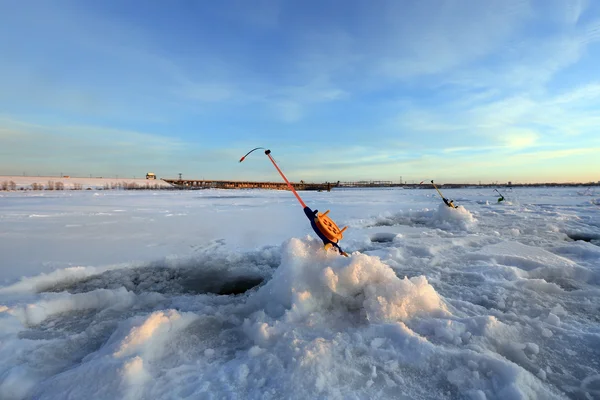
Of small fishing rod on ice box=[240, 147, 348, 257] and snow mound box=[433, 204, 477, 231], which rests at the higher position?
small fishing rod on ice box=[240, 147, 348, 257]

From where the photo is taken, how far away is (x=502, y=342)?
8.57ft

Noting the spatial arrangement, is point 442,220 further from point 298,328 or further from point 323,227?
point 298,328

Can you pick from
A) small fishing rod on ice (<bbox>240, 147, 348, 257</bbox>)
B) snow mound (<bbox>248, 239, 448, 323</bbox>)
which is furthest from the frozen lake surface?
small fishing rod on ice (<bbox>240, 147, 348, 257</bbox>)

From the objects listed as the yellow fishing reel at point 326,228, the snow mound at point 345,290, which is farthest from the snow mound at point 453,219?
the yellow fishing reel at point 326,228

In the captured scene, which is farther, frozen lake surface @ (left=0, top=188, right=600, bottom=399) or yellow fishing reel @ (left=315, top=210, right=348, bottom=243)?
yellow fishing reel @ (left=315, top=210, right=348, bottom=243)

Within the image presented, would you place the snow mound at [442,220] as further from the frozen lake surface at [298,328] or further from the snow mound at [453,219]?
the frozen lake surface at [298,328]

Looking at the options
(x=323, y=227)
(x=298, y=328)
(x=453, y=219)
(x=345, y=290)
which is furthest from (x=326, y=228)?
(x=453, y=219)

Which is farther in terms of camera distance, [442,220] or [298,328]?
[442,220]

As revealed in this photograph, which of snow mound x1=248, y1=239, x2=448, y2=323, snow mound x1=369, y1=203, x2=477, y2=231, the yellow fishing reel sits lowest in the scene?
snow mound x1=369, y1=203, x2=477, y2=231

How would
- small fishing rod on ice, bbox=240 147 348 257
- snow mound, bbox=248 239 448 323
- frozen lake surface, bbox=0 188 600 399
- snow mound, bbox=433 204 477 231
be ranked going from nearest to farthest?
frozen lake surface, bbox=0 188 600 399
snow mound, bbox=248 239 448 323
small fishing rod on ice, bbox=240 147 348 257
snow mound, bbox=433 204 477 231

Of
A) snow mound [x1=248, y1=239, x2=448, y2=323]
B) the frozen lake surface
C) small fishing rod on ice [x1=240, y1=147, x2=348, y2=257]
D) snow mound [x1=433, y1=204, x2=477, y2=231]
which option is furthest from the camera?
snow mound [x1=433, y1=204, x2=477, y2=231]

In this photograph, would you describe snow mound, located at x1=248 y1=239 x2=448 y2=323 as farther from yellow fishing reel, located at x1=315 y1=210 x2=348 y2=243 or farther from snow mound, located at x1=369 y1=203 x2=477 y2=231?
snow mound, located at x1=369 y1=203 x2=477 y2=231

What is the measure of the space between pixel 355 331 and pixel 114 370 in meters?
1.95

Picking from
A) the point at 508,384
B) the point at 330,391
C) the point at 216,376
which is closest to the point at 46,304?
the point at 216,376
